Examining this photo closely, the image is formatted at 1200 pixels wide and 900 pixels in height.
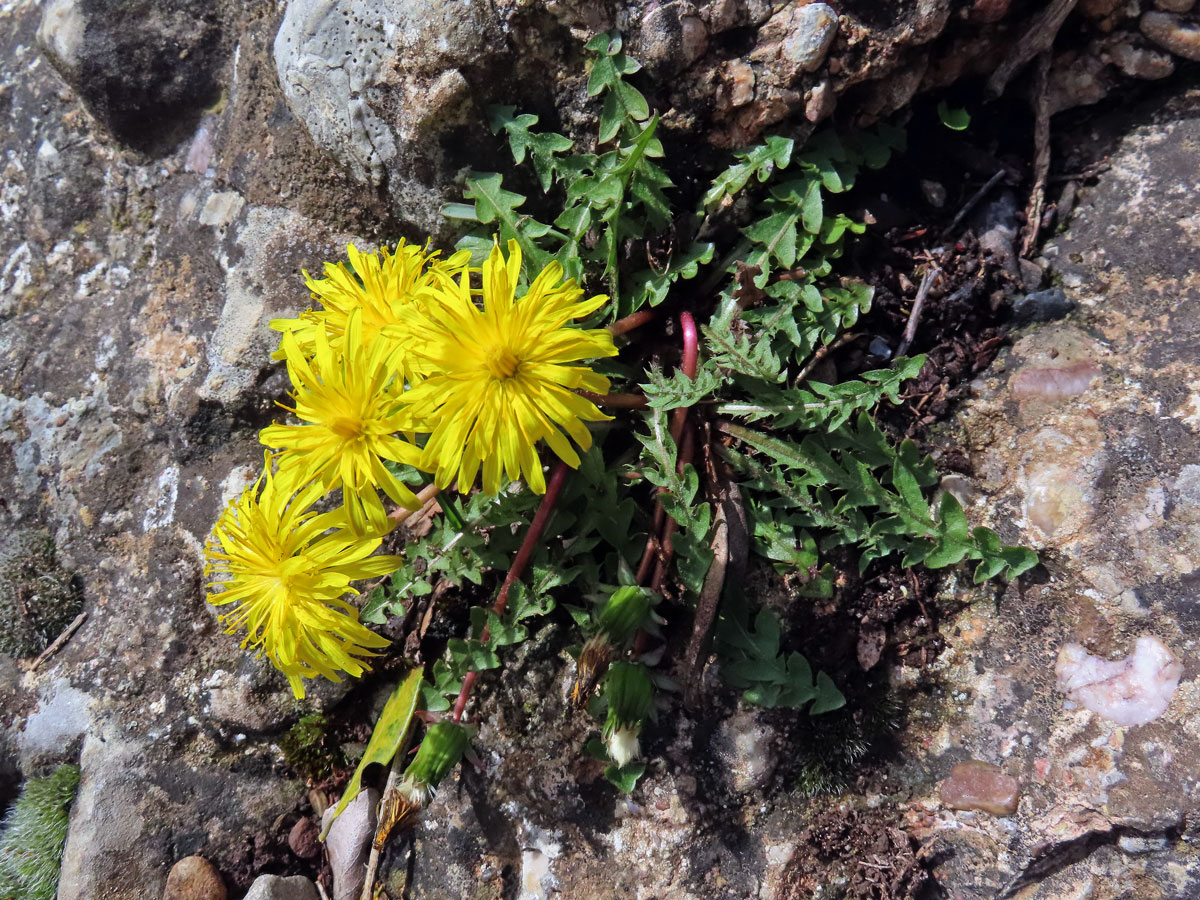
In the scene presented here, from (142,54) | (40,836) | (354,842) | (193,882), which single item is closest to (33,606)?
(40,836)

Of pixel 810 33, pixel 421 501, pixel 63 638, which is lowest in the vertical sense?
pixel 63 638

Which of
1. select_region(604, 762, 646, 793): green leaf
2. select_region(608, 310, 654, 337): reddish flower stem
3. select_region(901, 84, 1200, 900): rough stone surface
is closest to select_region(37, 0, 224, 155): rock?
select_region(608, 310, 654, 337): reddish flower stem

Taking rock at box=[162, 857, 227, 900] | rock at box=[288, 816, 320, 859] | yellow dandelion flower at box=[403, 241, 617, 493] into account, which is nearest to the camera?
yellow dandelion flower at box=[403, 241, 617, 493]

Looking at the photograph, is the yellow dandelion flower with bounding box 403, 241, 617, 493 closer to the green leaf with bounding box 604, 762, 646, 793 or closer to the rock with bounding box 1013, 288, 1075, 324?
the green leaf with bounding box 604, 762, 646, 793

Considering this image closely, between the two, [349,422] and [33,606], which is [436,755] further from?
[33,606]

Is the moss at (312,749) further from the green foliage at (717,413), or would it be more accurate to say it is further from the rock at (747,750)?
the rock at (747,750)

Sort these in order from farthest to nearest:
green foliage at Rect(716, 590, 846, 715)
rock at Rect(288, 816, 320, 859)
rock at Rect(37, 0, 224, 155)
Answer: rock at Rect(37, 0, 224, 155)
rock at Rect(288, 816, 320, 859)
green foliage at Rect(716, 590, 846, 715)
